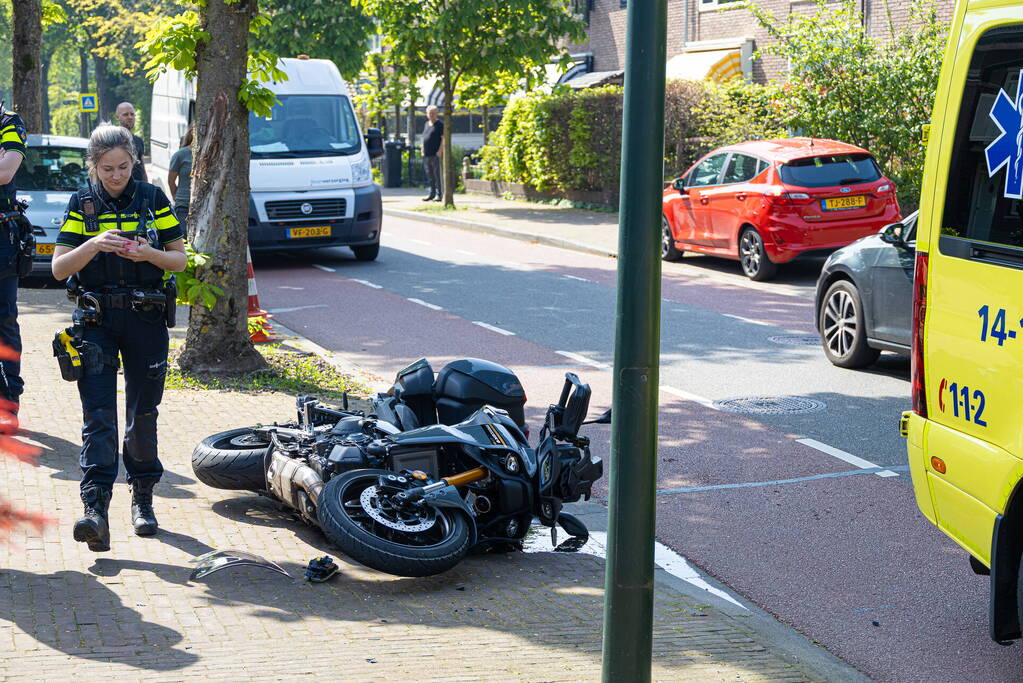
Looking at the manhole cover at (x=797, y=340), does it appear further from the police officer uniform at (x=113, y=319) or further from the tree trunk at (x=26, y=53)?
the tree trunk at (x=26, y=53)

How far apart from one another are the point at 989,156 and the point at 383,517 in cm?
266

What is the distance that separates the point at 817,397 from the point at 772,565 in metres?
3.74

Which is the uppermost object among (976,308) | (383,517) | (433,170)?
(433,170)

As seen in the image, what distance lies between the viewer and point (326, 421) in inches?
237

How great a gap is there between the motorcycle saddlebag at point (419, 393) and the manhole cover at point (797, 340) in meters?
5.95

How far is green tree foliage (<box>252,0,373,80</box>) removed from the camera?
35719mm

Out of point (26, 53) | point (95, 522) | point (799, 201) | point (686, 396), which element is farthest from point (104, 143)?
point (26, 53)

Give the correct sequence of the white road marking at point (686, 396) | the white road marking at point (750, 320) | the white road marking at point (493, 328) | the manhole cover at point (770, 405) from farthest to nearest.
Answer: the white road marking at point (750, 320)
the white road marking at point (493, 328)
the white road marking at point (686, 396)
the manhole cover at point (770, 405)

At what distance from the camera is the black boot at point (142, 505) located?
17.7ft

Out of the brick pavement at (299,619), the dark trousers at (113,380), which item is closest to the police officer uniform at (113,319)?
the dark trousers at (113,380)

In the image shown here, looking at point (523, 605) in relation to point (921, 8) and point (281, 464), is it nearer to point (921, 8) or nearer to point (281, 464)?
point (281, 464)

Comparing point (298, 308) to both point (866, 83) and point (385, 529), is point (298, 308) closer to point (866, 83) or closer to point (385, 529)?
point (385, 529)

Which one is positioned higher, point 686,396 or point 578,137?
point 578,137

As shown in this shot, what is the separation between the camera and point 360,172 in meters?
17.4
